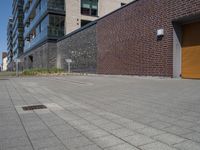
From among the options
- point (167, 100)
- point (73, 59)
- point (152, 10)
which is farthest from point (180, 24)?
point (73, 59)

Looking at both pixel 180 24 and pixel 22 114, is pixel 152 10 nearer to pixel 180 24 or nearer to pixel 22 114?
pixel 180 24

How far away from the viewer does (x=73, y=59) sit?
2783cm

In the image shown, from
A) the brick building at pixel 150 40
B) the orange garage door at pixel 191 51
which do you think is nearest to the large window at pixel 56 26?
the brick building at pixel 150 40

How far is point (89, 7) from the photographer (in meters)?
34.8

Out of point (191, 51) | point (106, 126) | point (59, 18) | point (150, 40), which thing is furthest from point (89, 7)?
point (106, 126)

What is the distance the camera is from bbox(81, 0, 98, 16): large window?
34.1 m

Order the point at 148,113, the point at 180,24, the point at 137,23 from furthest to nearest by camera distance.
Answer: the point at 137,23, the point at 180,24, the point at 148,113

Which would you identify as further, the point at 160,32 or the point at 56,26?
the point at 56,26

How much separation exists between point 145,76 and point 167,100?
24.1 ft

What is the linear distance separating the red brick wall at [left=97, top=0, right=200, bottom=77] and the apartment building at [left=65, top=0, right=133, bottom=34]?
15.1 meters

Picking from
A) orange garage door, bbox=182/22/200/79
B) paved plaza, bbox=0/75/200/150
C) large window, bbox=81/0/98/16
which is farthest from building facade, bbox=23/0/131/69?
paved plaza, bbox=0/75/200/150

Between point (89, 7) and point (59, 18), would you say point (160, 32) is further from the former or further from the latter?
point (89, 7)

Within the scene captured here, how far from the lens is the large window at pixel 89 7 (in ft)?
112

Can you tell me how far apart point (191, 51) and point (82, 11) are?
2588 centimetres
